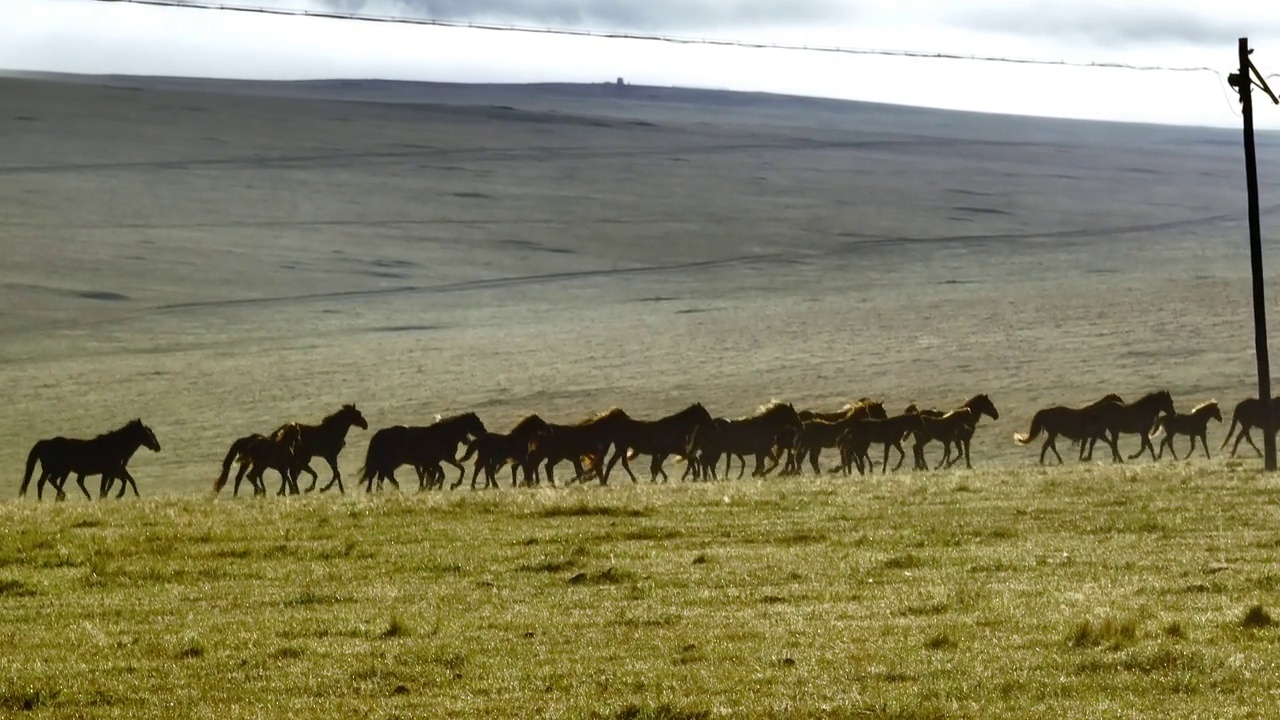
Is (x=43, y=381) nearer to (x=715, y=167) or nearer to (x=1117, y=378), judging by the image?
(x=1117, y=378)

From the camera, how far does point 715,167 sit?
120 m

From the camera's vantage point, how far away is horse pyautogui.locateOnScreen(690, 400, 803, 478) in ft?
93.1

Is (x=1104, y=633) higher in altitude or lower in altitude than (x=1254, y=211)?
lower

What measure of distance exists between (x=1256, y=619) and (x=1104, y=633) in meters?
1.26

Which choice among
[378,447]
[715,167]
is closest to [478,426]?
[378,447]

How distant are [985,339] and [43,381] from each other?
28.8 meters

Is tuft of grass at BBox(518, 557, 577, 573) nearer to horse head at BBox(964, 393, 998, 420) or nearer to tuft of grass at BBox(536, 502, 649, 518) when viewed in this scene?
tuft of grass at BBox(536, 502, 649, 518)

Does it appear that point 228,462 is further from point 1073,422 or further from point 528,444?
point 1073,422

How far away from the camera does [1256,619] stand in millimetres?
11203

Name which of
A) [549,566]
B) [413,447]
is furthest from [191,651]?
[413,447]

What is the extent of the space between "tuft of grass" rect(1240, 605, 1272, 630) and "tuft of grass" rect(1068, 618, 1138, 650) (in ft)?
2.67

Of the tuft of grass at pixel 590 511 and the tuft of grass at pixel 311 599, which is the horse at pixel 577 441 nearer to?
the tuft of grass at pixel 590 511

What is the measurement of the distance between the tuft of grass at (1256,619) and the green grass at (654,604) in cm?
2

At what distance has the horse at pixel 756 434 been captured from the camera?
28.4m
